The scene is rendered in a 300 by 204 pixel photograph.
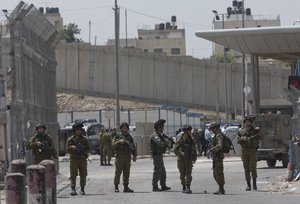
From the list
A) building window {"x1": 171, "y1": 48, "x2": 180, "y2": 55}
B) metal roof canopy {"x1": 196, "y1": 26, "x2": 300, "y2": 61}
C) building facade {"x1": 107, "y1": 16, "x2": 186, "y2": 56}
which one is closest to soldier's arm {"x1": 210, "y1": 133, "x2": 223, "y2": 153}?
metal roof canopy {"x1": 196, "y1": 26, "x2": 300, "y2": 61}

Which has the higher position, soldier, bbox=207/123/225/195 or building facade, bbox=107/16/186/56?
building facade, bbox=107/16/186/56

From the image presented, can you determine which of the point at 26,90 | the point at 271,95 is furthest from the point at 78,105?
the point at 26,90

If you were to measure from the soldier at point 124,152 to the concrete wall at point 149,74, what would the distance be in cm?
6955

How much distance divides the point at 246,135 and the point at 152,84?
71.0m

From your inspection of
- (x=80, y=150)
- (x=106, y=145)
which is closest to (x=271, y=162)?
(x=106, y=145)

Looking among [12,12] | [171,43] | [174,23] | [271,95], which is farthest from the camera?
[174,23]

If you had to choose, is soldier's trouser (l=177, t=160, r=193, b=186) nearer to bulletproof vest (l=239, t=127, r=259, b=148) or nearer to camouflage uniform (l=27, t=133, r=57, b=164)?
bulletproof vest (l=239, t=127, r=259, b=148)

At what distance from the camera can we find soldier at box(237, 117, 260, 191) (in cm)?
2225

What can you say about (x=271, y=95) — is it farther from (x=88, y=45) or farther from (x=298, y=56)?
(x=298, y=56)

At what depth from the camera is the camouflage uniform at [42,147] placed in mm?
20938

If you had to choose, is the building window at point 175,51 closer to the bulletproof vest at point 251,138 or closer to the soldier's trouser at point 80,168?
the bulletproof vest at point 251,138

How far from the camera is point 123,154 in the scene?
74.1 feet

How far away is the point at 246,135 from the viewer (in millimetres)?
22344

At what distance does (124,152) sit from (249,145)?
293cm
